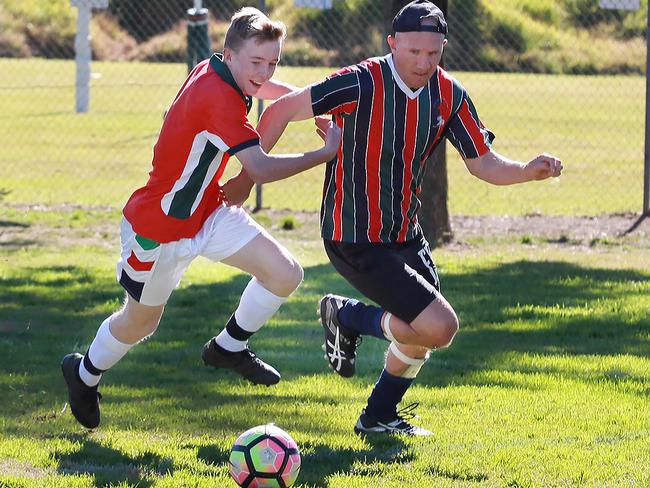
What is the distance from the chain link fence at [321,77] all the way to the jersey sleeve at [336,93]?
6759mm

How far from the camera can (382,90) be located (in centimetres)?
541

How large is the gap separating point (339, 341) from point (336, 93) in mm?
1193

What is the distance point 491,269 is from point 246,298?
471cm

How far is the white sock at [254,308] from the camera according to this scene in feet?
18.0

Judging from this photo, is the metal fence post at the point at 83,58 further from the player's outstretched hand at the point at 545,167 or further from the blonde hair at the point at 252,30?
the player's outstretched hand at the point at 545,167

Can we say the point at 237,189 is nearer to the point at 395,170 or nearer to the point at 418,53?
the point at 395,170

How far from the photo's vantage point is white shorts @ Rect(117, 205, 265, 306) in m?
5.34

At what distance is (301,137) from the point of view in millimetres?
19453

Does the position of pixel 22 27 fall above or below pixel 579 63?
below

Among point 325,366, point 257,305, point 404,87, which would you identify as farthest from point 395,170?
point 325,366

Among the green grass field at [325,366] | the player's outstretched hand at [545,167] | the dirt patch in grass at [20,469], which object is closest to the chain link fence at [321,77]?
the green grass field at [325,366]

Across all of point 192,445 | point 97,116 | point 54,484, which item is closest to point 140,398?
point 192,445

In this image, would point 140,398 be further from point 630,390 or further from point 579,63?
point 579,63

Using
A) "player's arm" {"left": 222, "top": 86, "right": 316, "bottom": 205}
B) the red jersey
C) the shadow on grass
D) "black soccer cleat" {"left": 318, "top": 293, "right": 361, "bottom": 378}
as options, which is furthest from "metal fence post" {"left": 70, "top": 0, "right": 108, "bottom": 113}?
the shadow on grass
